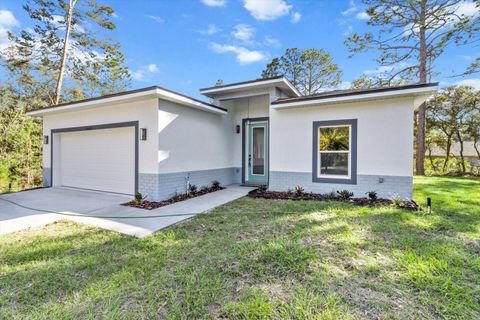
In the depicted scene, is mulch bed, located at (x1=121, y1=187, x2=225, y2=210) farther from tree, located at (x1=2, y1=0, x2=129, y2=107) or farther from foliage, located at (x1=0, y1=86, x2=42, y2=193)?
tree, located at (x1=2, y1=0, x2=129, y2=107)

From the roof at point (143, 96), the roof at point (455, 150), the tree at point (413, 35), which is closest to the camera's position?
the roof at point (143, 96)

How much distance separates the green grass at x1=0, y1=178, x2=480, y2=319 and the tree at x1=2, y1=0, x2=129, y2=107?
45.1ft

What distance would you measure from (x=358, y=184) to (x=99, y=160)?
9.00 m

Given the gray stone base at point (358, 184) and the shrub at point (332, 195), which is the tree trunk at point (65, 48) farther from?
the shrub at point (332, 195)

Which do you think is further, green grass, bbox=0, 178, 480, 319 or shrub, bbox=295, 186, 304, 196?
shrub, bbox=295, 186, 304, 196

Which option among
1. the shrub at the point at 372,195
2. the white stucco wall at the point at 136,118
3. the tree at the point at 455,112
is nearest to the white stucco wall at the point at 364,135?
the shrub at the point at 372,195

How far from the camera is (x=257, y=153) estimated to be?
9750 millimetres

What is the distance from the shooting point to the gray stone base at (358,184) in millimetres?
6461

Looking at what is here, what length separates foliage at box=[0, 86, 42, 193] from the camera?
1172cm

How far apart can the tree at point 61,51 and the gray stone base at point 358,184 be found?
1412cm

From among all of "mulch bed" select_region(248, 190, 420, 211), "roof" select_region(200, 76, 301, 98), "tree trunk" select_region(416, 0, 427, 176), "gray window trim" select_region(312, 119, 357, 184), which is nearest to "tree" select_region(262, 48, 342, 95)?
"tree trunk" select_region(416, 0, 427, 176)

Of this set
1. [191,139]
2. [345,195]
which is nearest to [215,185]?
[191,139]

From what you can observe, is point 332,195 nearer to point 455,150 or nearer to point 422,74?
point 422,74

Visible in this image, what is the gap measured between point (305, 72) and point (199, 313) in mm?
20543
